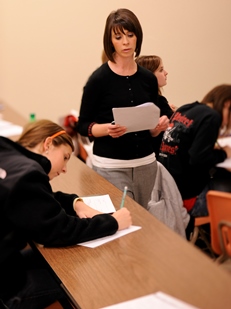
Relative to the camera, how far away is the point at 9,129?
302cm

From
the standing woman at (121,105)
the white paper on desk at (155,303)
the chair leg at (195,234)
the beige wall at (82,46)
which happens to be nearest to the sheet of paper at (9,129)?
the beige wall at (82,46)

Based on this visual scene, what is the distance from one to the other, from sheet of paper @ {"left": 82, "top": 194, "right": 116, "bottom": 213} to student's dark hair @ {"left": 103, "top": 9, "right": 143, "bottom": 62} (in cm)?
58

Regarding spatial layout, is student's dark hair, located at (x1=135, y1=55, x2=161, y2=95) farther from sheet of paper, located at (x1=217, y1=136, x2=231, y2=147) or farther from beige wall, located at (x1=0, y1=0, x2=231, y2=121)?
sheet of paper, located at (x1=217, y1=136, x2=231, y2=147)

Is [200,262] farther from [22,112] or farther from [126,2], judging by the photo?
[22,112]

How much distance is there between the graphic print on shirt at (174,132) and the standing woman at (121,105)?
0.16 feet

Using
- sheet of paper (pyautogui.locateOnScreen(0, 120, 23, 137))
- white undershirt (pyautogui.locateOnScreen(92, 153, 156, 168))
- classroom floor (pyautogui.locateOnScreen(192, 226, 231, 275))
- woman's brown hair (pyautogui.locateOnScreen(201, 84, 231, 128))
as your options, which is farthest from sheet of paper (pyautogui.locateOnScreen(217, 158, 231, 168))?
sheet of paper (pyautogui.locateOnScreen(0, 120, 23, 137))

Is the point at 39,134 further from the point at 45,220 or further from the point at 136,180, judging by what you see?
the point at 136,180

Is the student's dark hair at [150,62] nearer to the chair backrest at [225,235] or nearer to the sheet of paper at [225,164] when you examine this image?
the sheet of paper at [225,164]

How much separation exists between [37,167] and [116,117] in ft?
1.40

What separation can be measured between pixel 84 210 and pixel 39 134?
0.33 meters

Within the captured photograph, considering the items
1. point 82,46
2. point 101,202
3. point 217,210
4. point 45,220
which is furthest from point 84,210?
point 82,46

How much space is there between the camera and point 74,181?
7.30 ft

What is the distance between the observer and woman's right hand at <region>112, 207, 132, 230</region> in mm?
1671

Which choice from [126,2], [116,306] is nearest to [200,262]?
[116,306]
